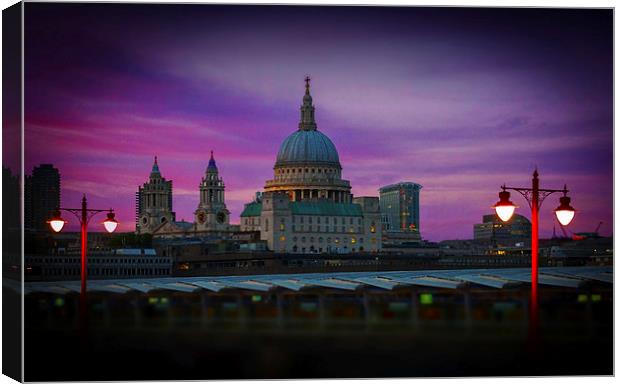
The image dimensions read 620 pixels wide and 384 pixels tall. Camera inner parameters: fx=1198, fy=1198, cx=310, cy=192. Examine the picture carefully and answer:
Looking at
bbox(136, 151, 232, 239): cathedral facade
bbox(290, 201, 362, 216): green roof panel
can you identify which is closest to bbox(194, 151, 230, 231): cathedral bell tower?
bbox(136, 151, 232, 239): cathedral facade

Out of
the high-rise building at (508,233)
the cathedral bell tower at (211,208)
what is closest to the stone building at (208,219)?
the cathedral bell tower at (211,208)

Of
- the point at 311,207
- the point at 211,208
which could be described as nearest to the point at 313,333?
the point at 311,207

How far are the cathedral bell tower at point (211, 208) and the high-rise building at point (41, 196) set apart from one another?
105 meters

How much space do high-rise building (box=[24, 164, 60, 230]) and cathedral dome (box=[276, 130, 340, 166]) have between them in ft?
339

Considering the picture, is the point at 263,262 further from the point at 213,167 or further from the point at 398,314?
the point at 398,314

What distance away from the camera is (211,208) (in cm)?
12875

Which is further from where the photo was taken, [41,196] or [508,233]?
[508,233]

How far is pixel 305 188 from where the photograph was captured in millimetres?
128375

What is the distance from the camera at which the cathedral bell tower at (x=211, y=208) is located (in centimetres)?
12838

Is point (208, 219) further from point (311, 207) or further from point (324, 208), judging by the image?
point (324, 208)

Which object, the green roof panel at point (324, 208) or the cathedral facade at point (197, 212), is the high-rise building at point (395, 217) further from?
the cathedral facade at point (197, 212)

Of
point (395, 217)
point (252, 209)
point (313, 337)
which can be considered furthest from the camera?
point (395, 217)

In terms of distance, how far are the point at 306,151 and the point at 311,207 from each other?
6.99 m

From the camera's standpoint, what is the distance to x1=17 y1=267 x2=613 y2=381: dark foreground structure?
17.5 meters
